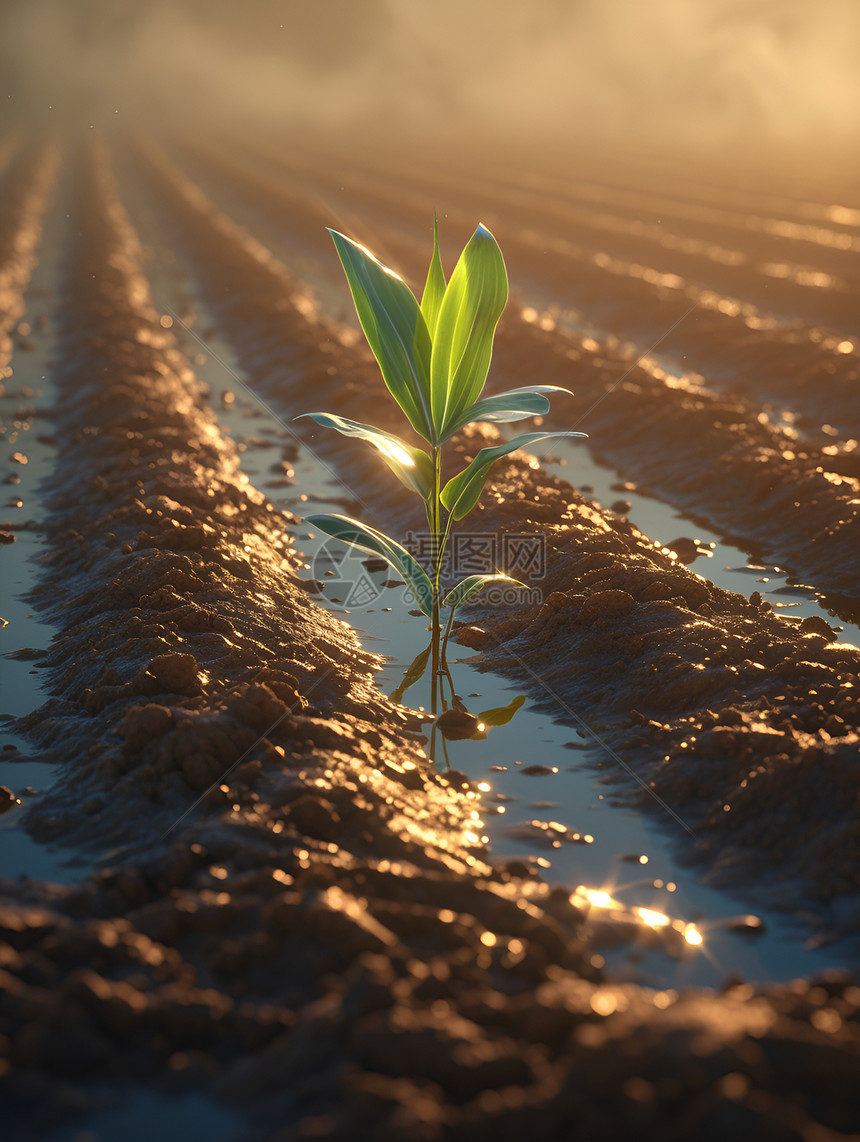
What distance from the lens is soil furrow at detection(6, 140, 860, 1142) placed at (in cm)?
144

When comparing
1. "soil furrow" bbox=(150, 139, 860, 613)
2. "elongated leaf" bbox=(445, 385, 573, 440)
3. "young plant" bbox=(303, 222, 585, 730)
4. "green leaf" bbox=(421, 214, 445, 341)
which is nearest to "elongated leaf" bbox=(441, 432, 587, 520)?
"young plant" bbox=(303, 222, 585, 730)

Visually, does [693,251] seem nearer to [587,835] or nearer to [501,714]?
[501,714]

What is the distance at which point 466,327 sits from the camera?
2.80 meters

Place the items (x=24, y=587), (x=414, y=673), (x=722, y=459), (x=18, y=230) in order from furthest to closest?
1. (x=18, y=230)
2. (x=722, y=459)
3. (x=24, y=587)
4. (x=414, y=673)

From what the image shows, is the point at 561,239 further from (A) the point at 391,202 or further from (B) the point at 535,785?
(B) the point at 535,785

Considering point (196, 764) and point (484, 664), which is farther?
point (484, 664)

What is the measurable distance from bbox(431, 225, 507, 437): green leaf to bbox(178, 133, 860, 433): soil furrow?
4.26 m

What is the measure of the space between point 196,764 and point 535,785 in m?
1.02

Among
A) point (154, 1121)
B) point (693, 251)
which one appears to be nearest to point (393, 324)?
point (154, 1121)

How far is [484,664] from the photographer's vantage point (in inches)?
137

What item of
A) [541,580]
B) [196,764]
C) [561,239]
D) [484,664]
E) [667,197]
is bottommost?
[196,764]

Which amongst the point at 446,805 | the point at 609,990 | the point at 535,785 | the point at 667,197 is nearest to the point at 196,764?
the point at 446,805

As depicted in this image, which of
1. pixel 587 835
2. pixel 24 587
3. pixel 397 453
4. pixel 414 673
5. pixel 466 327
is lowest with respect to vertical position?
pixel 24 587

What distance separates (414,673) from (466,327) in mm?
1321
